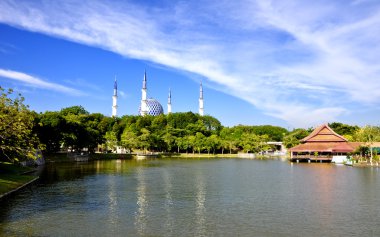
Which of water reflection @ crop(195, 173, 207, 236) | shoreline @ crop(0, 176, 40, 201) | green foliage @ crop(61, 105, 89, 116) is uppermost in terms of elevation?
green foliage @ crop(61, 105, 89, 116)

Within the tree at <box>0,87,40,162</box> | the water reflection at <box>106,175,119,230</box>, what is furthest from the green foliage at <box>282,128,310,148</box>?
the tree at <box>0,87,40,162</box>

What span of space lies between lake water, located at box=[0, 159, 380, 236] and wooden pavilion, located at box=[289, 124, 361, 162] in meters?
45.7

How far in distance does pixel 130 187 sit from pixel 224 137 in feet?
296

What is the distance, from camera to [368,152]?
81.6 metres

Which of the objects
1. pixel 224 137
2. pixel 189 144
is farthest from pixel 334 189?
pixel 224 137

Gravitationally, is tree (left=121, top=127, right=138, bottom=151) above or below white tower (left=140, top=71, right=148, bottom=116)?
below

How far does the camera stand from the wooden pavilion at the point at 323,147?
83.4m

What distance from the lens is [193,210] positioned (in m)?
25.9

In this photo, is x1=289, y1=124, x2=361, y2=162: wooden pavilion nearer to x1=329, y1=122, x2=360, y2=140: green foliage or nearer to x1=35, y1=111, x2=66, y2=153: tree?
x1=329, y1=122, x2=360, y2=140: green foliage

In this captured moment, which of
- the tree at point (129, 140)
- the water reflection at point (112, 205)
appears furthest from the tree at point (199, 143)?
the water reflection at point (112, 205)

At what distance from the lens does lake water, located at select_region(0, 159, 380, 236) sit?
20.8 metres

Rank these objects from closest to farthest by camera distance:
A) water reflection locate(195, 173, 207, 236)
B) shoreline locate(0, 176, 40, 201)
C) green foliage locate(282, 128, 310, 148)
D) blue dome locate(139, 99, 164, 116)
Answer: water reflection locate(195, 173, 207, 236) < shoreline locate(0, 176, 40, 201) < green foliage locate(282, 128, 310, 148) < blue dome locate(139, 99, 164, 116)

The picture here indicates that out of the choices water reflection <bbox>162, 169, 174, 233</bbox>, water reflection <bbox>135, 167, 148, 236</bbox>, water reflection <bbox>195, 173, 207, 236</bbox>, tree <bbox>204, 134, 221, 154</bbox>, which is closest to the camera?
water reflection <bbox>195, 173, 207, 236</bbox>

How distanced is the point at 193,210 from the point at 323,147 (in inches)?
2660
